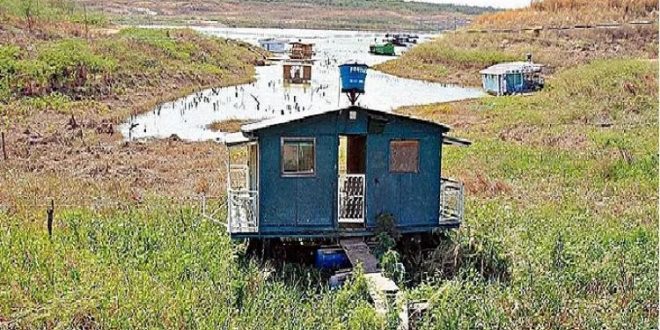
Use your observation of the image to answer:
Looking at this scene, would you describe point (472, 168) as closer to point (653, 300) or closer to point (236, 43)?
point (653, 300)

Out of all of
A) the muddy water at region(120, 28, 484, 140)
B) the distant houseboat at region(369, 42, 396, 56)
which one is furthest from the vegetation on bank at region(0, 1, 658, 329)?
the distant houseboat at region(369, 42, 396, 56)

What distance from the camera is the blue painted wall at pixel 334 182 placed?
11.1 metres

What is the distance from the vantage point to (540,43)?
163 feet

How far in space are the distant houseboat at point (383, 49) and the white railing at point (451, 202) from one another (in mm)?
53169

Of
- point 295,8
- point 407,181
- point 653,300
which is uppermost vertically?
point 295,8

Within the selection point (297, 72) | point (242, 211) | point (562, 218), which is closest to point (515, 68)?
point (297, 72)

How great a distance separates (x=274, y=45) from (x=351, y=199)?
49.1 meters

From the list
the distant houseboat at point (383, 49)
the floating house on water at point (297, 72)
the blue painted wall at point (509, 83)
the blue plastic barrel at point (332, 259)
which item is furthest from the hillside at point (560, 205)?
the distant houseboat at point (383, 49)

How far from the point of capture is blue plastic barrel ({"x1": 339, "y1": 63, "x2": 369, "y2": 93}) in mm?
11141

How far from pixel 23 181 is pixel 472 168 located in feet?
32.2

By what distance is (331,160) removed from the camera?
11.2 m

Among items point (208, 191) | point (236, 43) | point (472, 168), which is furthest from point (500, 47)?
point (208, 191)

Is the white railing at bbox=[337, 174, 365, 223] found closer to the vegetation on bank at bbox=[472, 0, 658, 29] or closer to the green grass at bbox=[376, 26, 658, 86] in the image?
the green grass at bbox=[376, 26, 658, 86]

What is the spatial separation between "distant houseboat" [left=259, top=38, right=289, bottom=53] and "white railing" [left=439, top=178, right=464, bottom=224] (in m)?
46.1
